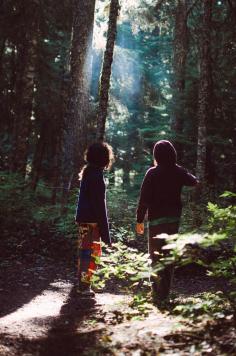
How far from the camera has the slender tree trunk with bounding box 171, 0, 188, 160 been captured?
58.7 ft

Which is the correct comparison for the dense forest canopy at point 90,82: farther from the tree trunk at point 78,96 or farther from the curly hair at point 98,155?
the curly hair at point 98,155

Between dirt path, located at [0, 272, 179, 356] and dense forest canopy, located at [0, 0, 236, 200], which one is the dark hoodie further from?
dense forest canopy, located at [0, 0, 236, 200]

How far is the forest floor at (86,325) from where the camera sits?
3.65m

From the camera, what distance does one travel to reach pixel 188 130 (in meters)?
18.2

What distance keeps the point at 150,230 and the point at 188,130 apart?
12.8 metres

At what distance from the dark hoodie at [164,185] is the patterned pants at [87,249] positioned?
921 millimetres

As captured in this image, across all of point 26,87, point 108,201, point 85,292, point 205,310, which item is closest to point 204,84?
point 108,201

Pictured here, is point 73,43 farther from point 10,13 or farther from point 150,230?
point 150,230

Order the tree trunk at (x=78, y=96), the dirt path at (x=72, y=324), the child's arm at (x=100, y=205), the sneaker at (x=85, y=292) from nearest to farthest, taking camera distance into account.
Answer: the dirt path at (x=72, y=324), the child's arm at (x=100, y=205), the sneaker at (x=85, y=292), the tree trunk at (x=78, y=96)

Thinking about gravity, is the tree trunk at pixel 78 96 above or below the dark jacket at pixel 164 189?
above

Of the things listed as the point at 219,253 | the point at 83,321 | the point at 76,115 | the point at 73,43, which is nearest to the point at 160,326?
the point at 83,321

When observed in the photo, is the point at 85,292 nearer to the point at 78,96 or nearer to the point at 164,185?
the point at 164,185

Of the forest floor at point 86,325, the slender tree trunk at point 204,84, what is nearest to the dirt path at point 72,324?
the forest floor at point 86,325

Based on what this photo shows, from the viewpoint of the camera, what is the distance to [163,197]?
592 centimetres
